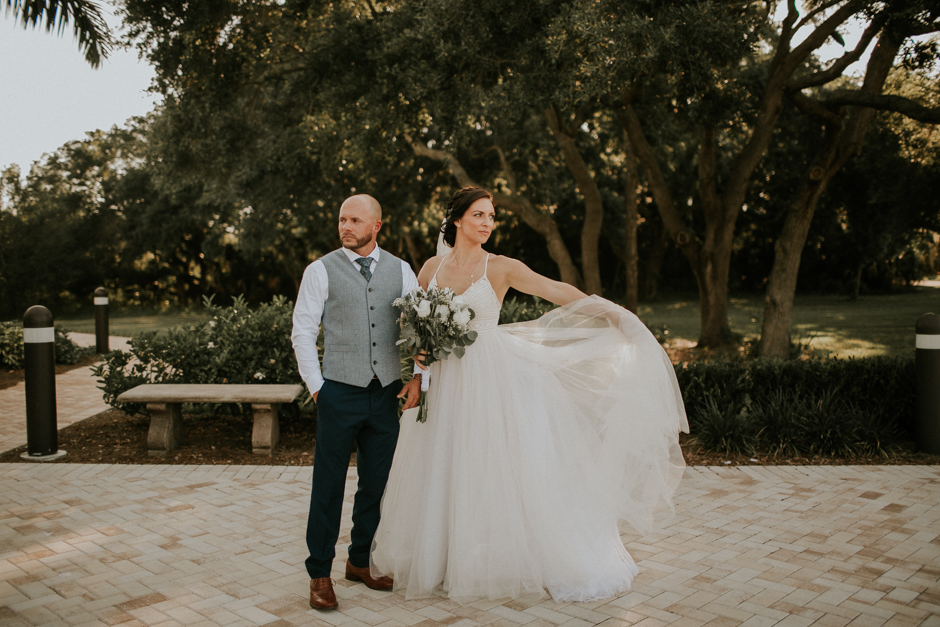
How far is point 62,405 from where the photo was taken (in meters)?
9.11

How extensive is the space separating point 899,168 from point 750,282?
1844 cm

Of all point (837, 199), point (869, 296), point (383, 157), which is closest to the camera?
point (383, 157)

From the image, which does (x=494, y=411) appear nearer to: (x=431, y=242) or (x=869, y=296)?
(x=431, y=242)

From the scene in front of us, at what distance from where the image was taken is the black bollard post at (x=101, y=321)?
1380 cm

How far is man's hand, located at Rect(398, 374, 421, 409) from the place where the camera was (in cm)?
372

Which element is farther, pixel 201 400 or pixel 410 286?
pixel 201 400

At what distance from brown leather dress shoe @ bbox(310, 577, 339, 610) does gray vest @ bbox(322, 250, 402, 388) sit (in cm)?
104

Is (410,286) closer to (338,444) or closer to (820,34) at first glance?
(338,444)

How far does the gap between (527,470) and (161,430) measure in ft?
14.6

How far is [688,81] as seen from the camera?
9.16 meters

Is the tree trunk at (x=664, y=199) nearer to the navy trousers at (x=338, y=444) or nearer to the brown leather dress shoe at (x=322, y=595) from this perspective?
the navy trousers at (x=338, y=444)

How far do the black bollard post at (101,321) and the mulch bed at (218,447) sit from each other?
21.6 feet

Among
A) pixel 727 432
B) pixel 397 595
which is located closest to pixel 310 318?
pixel 397 595

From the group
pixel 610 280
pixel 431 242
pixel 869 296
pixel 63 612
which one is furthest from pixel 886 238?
pixel 63 612
